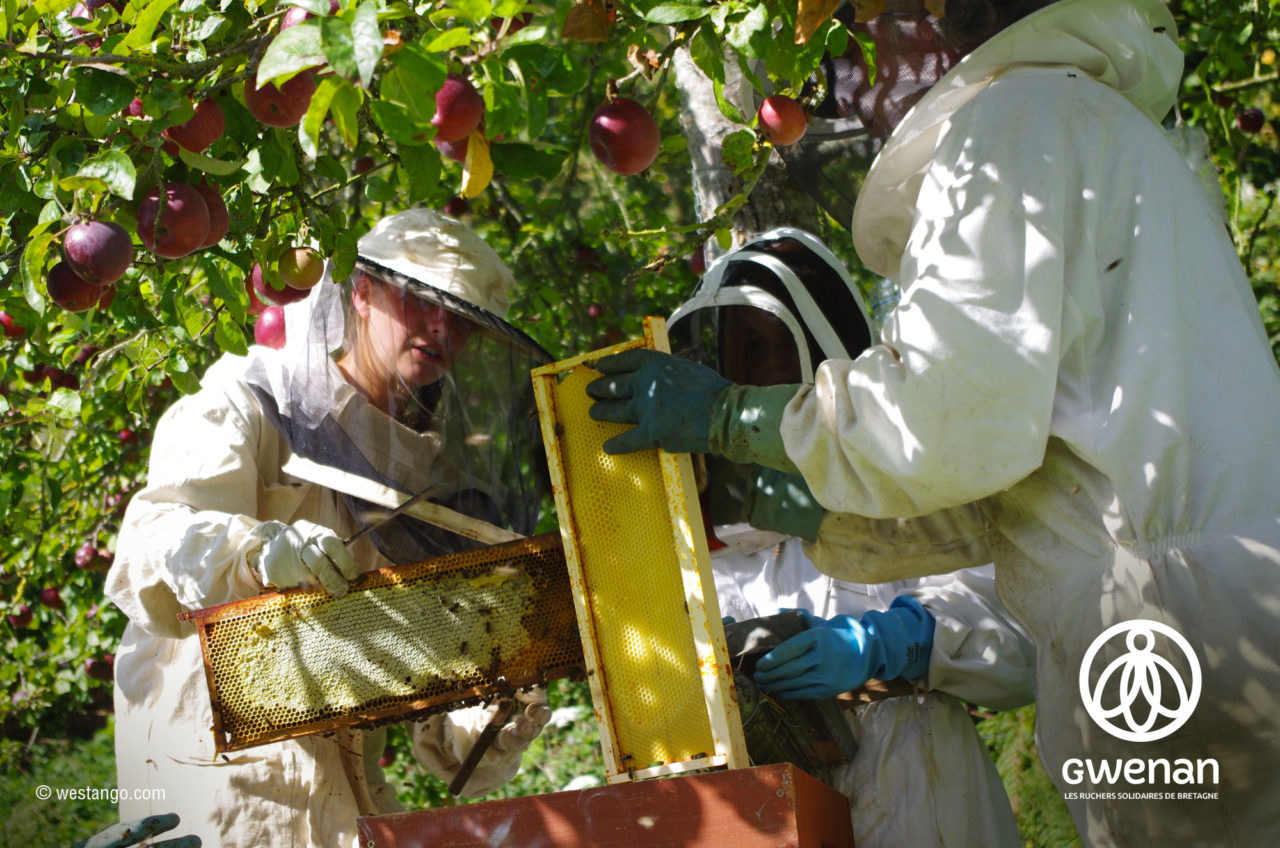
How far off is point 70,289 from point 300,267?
1.59 feet

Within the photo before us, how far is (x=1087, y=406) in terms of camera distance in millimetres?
2061

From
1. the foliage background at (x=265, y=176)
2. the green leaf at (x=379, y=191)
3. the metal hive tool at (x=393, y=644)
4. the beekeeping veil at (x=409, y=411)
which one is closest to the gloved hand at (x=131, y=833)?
the metal hive tool at (x=393, y=644)

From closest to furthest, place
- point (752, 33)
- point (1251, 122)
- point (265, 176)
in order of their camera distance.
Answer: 1. point (752, 33)
2. point (265, 176)
3. point (1251, 122)

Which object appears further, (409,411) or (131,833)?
(409,411)

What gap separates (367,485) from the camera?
2.80 m

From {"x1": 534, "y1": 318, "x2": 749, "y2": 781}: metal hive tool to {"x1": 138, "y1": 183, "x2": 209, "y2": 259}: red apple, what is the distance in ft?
2.38

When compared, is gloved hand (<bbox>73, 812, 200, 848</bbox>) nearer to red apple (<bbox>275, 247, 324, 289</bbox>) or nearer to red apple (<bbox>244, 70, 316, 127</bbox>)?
red apple (<bbox>275, 247, 324, 289</bbox>)

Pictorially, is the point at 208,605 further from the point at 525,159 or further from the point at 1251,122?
the point at 1251,122

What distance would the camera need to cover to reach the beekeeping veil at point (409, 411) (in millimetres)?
2898

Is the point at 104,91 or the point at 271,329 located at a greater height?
the point at 104,91

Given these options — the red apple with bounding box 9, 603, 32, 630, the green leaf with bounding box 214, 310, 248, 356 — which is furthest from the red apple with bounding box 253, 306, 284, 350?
the red apple with bounding box 9, 603, 32, 630

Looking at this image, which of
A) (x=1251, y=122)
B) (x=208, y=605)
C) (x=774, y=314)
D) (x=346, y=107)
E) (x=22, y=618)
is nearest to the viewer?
(x=346, y=107)

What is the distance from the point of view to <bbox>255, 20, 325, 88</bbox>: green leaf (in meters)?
1.53

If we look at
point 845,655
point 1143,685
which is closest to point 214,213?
point 845,655
